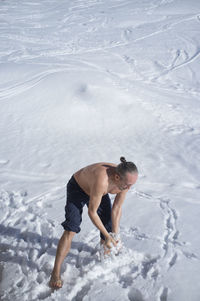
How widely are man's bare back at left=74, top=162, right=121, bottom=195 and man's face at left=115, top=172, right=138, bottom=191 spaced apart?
0.20 feet

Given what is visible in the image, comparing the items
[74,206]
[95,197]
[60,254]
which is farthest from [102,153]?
[95,197]

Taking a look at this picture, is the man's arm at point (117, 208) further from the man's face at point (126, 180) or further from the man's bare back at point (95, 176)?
the man's face at point (126, 180)

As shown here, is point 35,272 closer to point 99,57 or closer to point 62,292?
point 62,292

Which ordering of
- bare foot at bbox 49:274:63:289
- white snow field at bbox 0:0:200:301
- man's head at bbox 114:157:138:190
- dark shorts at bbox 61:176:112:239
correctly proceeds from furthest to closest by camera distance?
white snow field at bbox 0:0:200:301 → bare foot at bbox 49:274:63:289 → dark shorts at bbox 61:176:112:239 → man's head at bbox 114:157:138:190

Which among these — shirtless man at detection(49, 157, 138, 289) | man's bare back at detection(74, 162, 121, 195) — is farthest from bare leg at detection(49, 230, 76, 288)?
man's bare back at detection(74, 162, 121, 195)

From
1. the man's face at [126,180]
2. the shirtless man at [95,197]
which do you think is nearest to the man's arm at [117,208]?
the shirtless man at [95,197]

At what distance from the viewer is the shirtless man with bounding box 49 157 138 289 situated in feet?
7.73

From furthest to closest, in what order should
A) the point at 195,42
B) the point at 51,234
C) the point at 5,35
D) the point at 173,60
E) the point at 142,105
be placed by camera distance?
the point at 5,35 → the point at 195,42 → the point at 173,60 → the point at 142,105 → the point at 51,234

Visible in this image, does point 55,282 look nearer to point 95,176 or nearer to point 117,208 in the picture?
point 117,208

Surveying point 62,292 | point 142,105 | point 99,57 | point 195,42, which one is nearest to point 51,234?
point 62,292

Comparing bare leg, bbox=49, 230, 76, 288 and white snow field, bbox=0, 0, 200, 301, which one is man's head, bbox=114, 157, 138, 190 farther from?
white snow field, bbox=0, 0, 200, 301

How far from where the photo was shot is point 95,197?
2.38m

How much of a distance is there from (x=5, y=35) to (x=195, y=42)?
8108 millimetres

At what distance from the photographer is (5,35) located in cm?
1409
